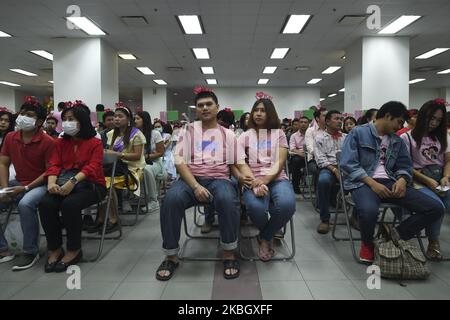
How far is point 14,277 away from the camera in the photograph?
2297 millimetres

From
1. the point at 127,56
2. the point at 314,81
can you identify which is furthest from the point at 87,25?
the point at 314,81

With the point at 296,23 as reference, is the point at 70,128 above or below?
below

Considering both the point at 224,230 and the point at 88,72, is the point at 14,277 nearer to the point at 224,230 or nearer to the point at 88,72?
the point at 224,230

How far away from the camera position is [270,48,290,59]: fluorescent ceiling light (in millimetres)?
8852

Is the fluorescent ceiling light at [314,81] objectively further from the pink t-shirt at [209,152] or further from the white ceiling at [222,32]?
the pink t-shirt at [209,152]

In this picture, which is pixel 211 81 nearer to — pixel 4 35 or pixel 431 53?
pixel 4 35

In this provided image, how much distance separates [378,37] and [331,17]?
80.7 inches

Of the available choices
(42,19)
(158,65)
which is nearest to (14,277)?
(42,19)

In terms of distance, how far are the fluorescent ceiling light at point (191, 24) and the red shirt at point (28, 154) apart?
461 centimetres

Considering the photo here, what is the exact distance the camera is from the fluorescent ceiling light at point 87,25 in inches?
257

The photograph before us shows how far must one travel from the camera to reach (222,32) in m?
7.36

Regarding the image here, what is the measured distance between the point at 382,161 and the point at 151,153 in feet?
9.37

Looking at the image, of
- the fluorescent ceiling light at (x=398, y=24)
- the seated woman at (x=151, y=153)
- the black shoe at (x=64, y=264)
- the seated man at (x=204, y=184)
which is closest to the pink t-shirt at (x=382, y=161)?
the seated man at (x=204, y=184)

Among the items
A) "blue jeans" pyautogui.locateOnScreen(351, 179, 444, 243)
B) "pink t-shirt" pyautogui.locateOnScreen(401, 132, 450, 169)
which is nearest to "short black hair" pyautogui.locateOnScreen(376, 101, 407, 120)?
"pink t-shirt" pyautogui.locateOnScreen(401, 132, 450, 169)
